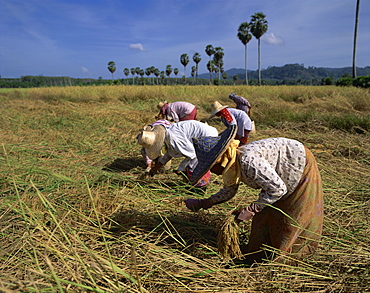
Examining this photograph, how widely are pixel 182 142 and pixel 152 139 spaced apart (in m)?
0.36

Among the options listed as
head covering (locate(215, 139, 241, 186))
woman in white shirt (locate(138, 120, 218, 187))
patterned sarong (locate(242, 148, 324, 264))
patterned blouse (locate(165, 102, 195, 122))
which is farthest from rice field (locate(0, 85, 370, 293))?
patterned blouse (locate(165, 102, 195, 122))

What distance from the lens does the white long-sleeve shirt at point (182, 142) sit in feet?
8.48

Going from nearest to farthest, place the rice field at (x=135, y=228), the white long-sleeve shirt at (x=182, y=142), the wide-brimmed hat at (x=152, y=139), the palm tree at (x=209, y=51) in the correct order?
1. the rice field at (x=135, y=228)
2. the wide-brimmed hat at (x=152, y=139)
3. the white long-sleeve shirt at (x=182, y=142)
4. the palm tree at (x=209, y=51)

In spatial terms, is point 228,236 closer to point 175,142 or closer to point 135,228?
point 135,228

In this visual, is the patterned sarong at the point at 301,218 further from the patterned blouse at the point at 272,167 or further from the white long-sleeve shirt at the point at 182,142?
the white long-sleeve shirt at the point at 182,142

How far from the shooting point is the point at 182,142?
2.62 metres

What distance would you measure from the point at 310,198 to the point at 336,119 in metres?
4.94

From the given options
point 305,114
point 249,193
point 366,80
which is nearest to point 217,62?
point 366,80

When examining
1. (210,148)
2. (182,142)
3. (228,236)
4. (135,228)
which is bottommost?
(135,228)

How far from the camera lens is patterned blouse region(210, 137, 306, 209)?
133 cm

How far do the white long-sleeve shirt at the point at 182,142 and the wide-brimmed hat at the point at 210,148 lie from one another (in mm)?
1124

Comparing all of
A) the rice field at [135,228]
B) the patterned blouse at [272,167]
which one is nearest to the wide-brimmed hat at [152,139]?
the rice field at [135,228]

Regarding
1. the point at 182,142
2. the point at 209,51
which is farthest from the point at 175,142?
the point at 209,51

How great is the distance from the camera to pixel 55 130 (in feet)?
17.8
